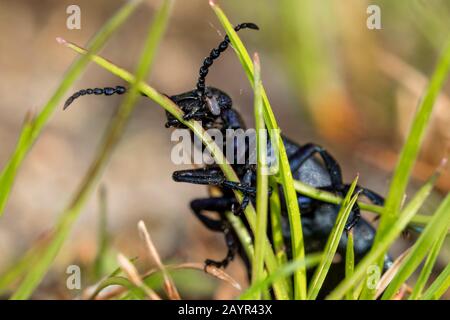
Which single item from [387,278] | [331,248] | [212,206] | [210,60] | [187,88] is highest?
[187,88]

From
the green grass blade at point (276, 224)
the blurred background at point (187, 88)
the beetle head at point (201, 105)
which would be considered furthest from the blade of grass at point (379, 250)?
the blurred background at point (187, 88)

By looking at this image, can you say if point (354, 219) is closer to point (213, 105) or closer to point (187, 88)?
point (213, 105)

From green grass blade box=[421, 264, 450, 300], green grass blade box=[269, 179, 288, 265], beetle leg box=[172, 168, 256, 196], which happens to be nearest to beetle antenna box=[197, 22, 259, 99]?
beetle leg box=[172, 168, 256, 196]

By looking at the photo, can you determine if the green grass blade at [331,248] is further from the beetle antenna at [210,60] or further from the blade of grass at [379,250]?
the beetle antenna at [210,60]

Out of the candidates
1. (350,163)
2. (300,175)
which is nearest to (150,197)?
(350,163)

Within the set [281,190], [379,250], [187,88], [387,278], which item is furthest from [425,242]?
[187,88]

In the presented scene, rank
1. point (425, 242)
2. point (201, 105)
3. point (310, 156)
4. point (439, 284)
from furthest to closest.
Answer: point (310, 156)
point (201, 105)
point (439, 284)
point (425, 242)

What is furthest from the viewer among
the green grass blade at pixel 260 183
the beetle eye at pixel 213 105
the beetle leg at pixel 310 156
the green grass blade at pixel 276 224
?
the beetle leg at pixel 310 156

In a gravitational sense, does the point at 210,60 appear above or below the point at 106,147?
above
